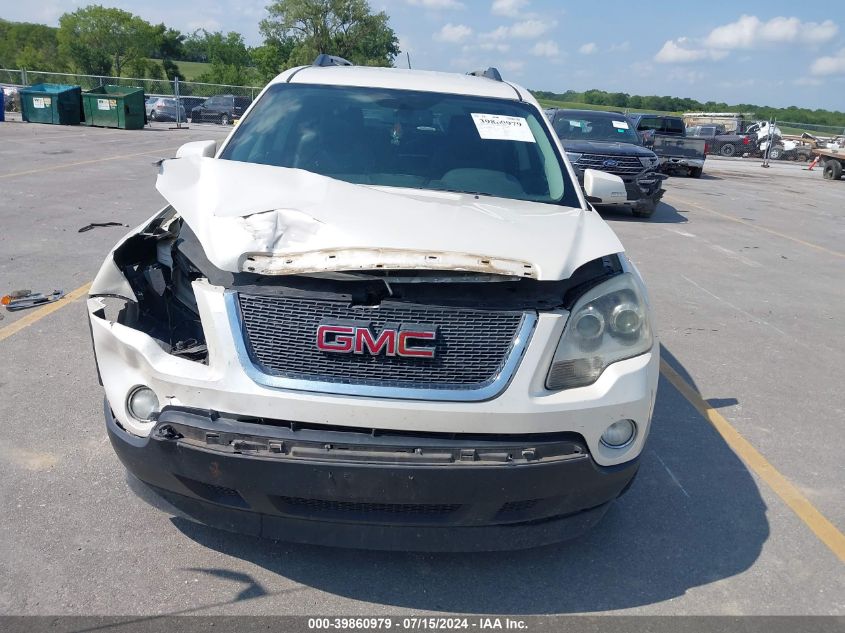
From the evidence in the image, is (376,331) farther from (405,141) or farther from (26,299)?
(26,299)

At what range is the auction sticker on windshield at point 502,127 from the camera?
13.9 feet

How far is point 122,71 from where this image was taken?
276ft

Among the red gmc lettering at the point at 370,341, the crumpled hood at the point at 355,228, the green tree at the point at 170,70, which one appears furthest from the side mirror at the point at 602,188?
the green tree at the point at 170,70

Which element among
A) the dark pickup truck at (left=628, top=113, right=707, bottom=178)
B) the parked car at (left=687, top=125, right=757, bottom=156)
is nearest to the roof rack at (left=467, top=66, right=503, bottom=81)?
the dark pickup truck at (left=628, top=113, right=707, bottom=178)

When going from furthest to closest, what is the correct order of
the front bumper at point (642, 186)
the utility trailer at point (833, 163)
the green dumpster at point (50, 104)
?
the green dumpster at point (50, 104) → the utility trailer at point (833, 163) → the front bumper at point (642, 186)

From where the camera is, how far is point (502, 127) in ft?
14.0

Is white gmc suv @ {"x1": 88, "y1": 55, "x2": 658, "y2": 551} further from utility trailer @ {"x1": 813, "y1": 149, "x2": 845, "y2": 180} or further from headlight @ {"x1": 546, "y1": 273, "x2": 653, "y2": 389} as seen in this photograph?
utility trailer @ {"x1": 813, "y1": 149, "x2": 845, "y2": 180}

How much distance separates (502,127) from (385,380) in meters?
2.19

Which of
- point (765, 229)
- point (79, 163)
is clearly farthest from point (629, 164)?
point (79, 163)

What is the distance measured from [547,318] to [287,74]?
109 inches

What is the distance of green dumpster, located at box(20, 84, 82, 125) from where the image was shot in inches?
1120

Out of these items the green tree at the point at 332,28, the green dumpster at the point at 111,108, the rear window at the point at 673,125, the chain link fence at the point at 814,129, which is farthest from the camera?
the green tree at the point at 332,28

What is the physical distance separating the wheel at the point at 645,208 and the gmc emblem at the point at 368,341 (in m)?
11.3

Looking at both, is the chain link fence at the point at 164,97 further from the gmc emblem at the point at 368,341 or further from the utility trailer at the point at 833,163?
the gmc emblem at the point at 368,341
